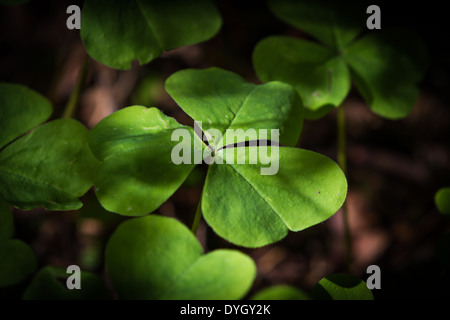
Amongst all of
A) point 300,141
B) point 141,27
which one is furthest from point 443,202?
point 141,27

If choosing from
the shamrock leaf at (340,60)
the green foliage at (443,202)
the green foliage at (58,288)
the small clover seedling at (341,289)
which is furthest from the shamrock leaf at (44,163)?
the green foliage at (443,202)

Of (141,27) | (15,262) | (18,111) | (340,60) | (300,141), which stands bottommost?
(300,141)

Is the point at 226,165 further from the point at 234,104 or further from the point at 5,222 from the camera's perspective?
the point at 5,222

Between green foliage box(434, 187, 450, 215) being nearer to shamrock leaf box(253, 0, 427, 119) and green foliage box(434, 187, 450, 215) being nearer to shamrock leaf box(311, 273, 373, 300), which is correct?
shamrock leaf box(253, 0, 427, 119)

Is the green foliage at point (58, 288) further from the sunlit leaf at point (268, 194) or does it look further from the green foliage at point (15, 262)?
the sunlit leaf at point (268, 194)

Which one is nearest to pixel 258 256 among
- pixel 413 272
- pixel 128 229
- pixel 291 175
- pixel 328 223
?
pixel 328 223
